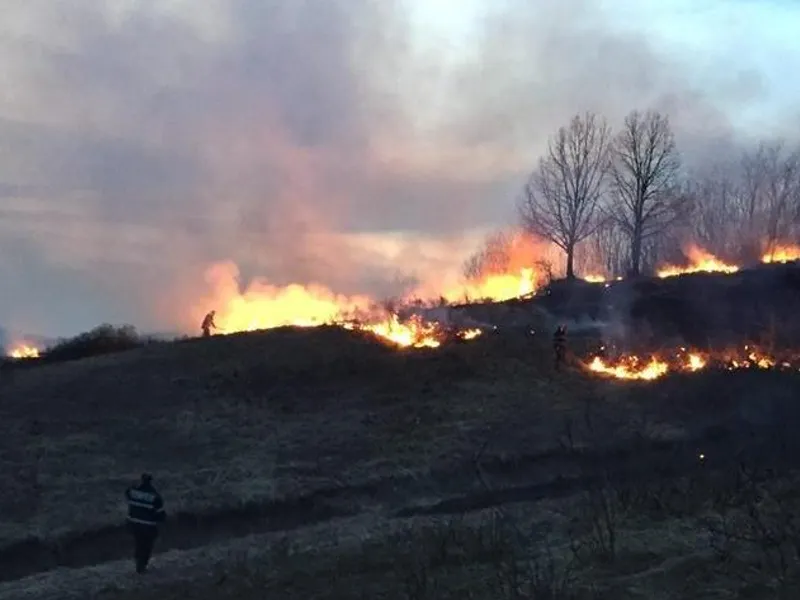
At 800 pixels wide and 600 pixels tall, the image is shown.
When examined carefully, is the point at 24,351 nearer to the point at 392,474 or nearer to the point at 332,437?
the point at 332,437

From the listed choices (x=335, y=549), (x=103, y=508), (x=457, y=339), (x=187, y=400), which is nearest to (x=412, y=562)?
(x=335, y=549)

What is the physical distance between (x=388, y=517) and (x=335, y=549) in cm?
750

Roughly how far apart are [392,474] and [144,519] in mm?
11746

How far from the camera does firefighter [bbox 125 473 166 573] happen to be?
21656 mm

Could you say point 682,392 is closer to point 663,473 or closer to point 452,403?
point 452,403

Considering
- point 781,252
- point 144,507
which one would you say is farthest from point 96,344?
point 781,252

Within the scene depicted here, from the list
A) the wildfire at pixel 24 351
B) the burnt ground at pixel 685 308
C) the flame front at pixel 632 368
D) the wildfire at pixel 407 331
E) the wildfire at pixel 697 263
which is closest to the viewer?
the flame front at pixel 632 368

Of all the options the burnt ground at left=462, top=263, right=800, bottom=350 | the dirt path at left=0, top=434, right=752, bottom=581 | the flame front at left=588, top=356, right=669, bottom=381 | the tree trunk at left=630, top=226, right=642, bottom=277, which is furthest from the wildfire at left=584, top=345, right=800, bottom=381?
the tree trunk at left=630, top=226, right=642, bottom=277

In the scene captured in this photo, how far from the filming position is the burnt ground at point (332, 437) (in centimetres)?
2842

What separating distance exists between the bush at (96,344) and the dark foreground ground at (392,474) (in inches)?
301

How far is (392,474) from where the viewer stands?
106ft

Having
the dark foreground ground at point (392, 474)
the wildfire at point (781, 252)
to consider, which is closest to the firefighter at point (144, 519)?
the dark foreground ground at point (392, 474)

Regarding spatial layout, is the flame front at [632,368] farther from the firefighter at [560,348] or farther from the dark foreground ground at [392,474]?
the dark foreground ground at [392,474]

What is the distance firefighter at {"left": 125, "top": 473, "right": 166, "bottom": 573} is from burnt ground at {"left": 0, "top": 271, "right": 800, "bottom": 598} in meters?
2.05
